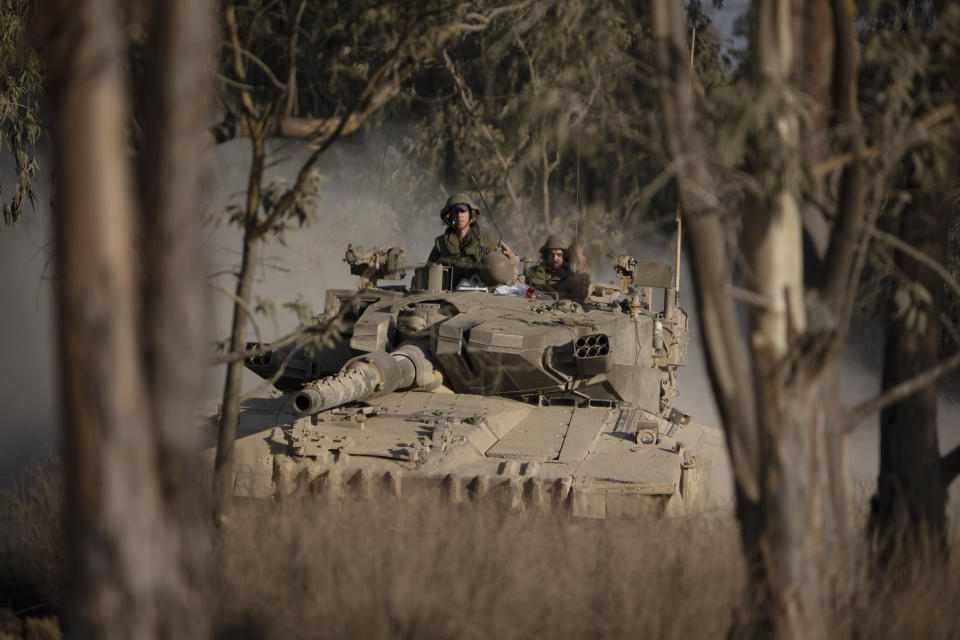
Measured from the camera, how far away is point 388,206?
32.4m

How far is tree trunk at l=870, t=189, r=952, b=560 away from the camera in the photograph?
657cm

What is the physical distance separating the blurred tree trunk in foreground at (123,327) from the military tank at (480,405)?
3181 millimetres

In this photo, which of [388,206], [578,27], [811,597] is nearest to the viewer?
[811,597]

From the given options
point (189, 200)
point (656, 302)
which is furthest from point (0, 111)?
point (656, 302)

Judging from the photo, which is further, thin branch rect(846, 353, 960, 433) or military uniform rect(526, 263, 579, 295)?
military uniform rect(526, 263, 579, 295)

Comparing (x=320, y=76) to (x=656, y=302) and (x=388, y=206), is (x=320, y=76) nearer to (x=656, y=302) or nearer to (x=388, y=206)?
(x=656, y=302)

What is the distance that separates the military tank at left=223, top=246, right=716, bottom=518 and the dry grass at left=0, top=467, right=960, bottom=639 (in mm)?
495

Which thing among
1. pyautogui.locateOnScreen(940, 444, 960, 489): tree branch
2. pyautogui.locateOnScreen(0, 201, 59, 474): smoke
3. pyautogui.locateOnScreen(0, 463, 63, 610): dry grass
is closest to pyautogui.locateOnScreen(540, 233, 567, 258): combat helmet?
pyautogui.locateOnScreen(0, 463, 63, 610): dry grass

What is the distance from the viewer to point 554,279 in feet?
40.2

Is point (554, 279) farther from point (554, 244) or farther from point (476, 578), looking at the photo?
point (476, 578)

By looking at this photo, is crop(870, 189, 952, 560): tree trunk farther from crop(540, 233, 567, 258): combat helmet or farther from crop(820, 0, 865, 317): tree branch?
crop(540, 233, 567, 258): combat helmet

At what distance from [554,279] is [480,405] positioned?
106 inches

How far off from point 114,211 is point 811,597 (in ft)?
11.2

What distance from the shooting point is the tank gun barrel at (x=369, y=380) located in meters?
8.06
